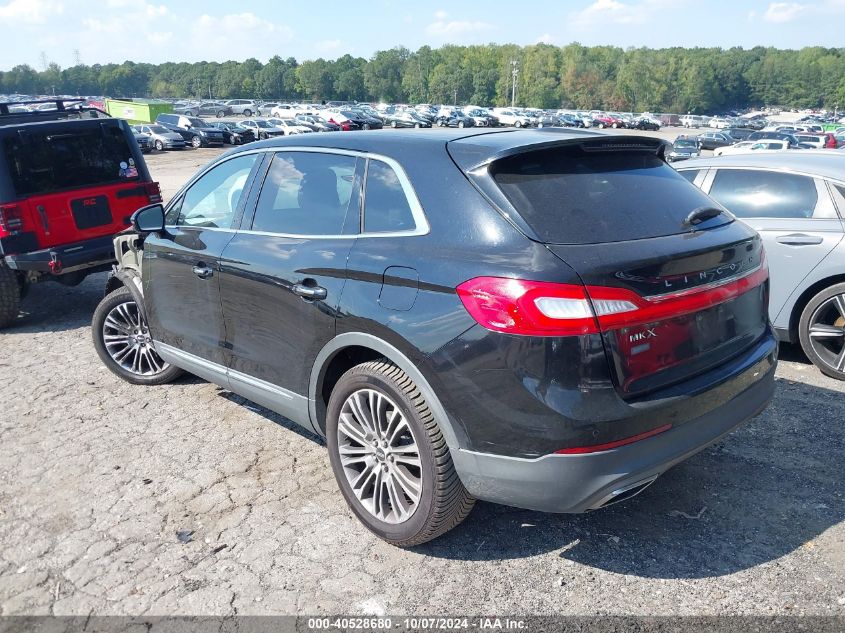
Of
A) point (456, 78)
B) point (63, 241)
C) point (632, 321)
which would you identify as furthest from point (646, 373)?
point (456, 78)

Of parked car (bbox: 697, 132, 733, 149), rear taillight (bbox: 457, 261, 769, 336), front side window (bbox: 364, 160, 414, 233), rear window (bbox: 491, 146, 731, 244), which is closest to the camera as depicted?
rear taillight (bbox: 457, 261, 769, 336)

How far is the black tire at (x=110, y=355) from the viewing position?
17.2 feet

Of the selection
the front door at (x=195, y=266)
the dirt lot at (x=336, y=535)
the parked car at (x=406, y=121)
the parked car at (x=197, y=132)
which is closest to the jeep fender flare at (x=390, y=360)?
the dirt lot at (x=336, y=535)

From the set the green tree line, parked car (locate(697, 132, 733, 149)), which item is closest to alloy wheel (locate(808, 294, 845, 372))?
parked car (locate(697, 132, 733, 149))

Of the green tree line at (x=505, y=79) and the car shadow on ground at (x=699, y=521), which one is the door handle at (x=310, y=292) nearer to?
the car shadow on ground at (x=699, y=521)

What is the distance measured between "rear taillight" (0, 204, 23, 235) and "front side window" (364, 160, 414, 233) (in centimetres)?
483

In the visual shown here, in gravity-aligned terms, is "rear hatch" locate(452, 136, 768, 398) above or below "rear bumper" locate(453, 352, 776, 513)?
above

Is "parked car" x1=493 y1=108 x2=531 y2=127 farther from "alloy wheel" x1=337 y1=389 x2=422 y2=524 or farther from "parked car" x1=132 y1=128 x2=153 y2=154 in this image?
"alloy wheel" x1=337 y1=389 x2=422 y2=524

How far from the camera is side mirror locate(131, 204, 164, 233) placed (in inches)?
176

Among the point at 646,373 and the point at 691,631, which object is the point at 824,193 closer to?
the point at 646,373

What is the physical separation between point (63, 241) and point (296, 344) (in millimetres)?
4584

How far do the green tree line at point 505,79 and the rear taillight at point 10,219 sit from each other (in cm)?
15704

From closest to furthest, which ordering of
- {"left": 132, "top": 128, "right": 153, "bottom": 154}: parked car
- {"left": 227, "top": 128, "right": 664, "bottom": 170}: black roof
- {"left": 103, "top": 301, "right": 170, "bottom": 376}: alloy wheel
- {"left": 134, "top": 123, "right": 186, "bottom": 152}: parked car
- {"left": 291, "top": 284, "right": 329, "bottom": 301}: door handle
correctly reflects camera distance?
1. {"left": 227, "top": 128, "right": 664, "bottom": 170}: black roof
2. {"left": 291, "top": 284, "right": 329, "bottom": 301}: door handle
3. {"left": 103, "top": 301, "right": 170, "bottom": 376}: alloy wheel
4. {"left": 132, "top": 128, "right": 153, "bottom": 154}: parked car
5. {"left": 134, "top": 123, "right": 186, "bottom": 152}: parked car

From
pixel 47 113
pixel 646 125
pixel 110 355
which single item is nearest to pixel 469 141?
pixel 110 355
